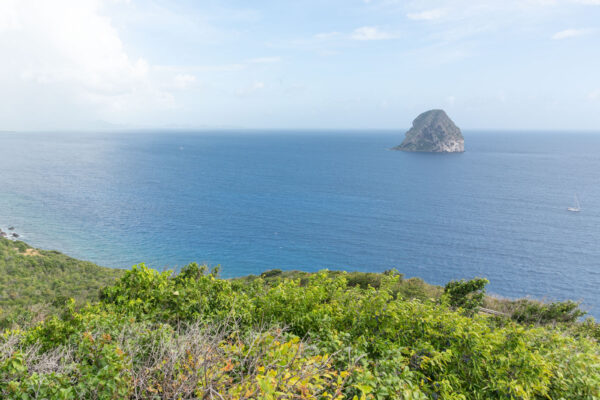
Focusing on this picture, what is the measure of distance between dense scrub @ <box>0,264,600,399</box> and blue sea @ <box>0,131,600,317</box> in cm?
5399

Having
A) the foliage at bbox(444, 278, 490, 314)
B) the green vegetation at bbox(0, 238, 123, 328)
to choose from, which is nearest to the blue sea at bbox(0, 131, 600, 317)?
the green vegetation at bbox(0, 238, 123, 328)

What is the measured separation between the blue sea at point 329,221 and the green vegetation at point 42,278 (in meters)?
8.59

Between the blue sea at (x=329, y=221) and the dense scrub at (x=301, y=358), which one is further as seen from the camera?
the blue sea at (x=329, y=221)

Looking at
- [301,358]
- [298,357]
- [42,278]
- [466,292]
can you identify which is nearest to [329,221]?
[466,292]

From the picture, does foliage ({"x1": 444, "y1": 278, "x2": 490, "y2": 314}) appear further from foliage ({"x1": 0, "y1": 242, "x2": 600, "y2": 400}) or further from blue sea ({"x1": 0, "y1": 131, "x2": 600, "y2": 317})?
blue sea ({"x1": 0, "y1": 131, "x2": 600, "y2": 317})

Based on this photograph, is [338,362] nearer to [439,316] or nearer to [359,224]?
[439,316]

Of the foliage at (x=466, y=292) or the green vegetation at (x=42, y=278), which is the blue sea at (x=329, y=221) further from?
the foliage at (x=466, y=292)

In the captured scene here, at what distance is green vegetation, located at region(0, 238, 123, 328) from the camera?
128ft

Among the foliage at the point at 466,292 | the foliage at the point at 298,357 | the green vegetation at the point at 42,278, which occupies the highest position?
the foliage at the point at 298,357

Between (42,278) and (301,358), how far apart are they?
195 feet

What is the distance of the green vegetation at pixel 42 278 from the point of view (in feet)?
128

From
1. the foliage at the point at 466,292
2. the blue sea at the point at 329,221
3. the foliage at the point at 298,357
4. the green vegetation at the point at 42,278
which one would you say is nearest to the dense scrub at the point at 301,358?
the foliage at the point at 298,357

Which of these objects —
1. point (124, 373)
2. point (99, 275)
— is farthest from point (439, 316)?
point (99, 275)

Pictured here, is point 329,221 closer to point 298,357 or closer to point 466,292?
point 466,292
